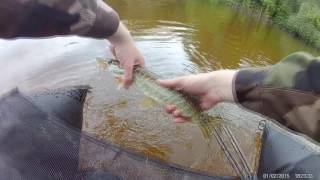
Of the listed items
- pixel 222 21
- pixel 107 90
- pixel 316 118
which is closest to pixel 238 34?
pixel 222 21

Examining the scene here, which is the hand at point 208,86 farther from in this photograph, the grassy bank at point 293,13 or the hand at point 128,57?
the grassy bank at point 293,13

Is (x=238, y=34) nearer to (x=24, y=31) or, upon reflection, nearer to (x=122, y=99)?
(x=122, y=99)

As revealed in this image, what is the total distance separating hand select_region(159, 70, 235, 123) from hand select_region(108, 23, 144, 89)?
0.18 meters

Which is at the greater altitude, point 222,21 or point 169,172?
point 169,172

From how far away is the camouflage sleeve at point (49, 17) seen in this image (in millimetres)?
1359

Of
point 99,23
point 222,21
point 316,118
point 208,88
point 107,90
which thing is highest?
point 99,23

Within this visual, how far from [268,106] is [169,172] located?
0.56 m

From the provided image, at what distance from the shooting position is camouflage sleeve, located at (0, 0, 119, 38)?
136 centimetres

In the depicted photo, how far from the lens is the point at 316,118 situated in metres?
1.45

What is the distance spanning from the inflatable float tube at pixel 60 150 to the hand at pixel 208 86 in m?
0.33

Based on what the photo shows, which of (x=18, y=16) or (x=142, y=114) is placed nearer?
(x=18, y=16)
